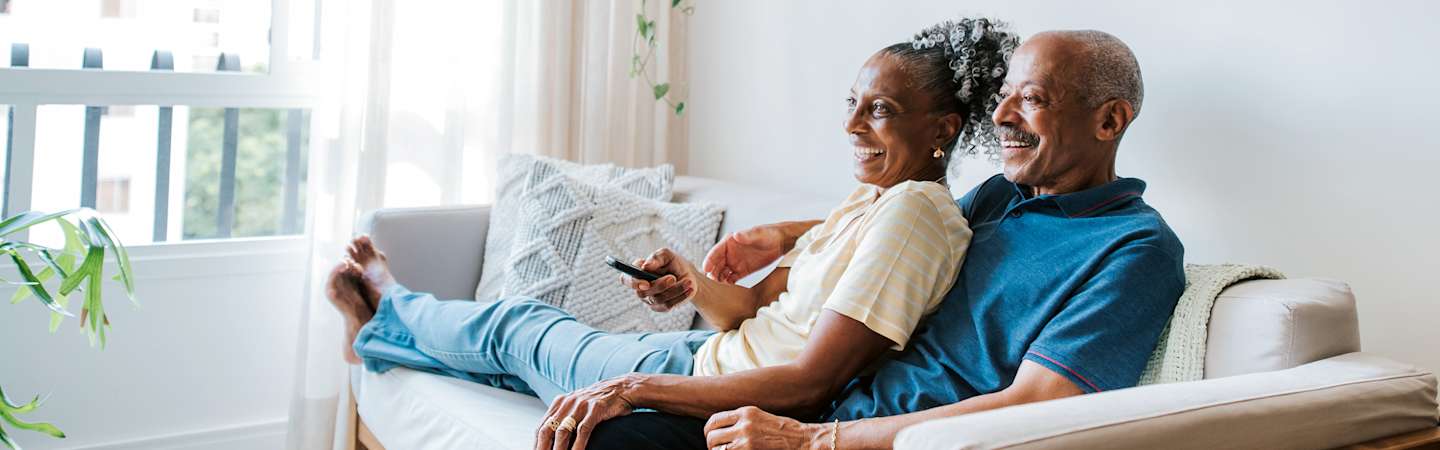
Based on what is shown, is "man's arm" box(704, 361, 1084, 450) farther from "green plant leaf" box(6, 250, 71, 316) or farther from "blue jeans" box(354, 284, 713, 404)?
"green plant leaf" box(6, 250, 71, 316)

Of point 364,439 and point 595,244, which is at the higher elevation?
point 595,244

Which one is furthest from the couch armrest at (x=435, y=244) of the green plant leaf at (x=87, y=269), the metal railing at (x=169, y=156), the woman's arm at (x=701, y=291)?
the woman's arm at (x=701, y=291)

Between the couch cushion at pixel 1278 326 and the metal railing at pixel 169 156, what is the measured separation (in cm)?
224

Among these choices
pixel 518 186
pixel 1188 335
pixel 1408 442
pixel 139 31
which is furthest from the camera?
pixel 139 31

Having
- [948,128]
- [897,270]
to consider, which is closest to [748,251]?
[948,128]

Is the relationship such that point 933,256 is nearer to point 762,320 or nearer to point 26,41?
point 762,320

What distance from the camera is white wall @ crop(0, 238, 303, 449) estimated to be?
2.74 metres

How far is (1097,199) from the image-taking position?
1581 millimetres

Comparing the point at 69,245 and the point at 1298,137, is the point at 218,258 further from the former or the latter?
the point at 1298,137

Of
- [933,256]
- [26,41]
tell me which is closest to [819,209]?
[933,256]

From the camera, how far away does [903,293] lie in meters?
1.58

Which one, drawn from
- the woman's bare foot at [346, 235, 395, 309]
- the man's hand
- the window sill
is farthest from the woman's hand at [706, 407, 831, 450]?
the window sill

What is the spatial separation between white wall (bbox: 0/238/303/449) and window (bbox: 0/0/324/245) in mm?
101

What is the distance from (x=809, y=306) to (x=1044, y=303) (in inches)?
13.9
